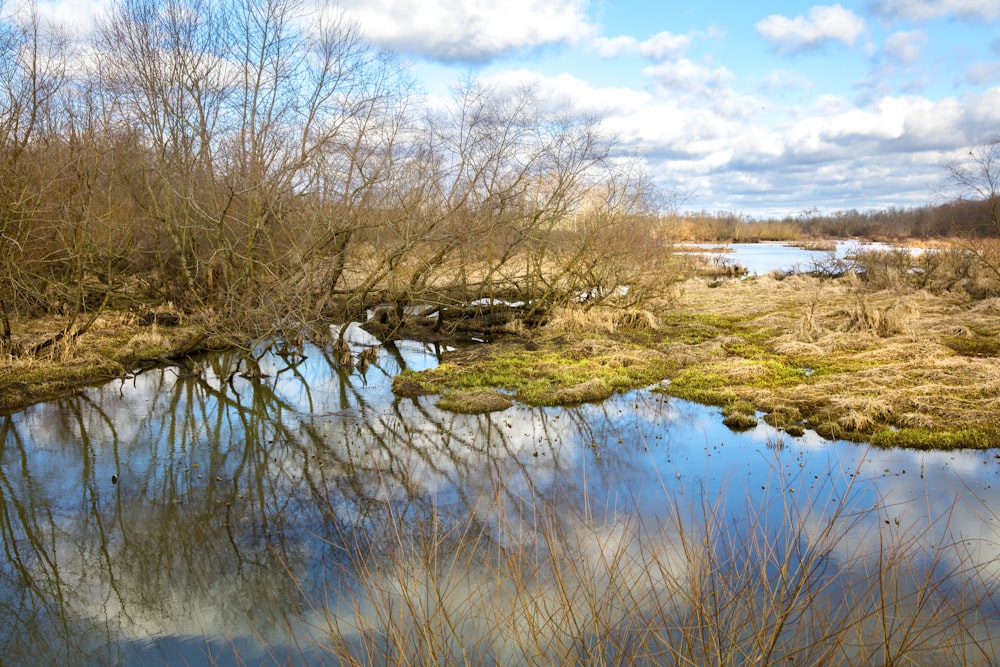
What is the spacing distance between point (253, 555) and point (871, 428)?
8.12 metres

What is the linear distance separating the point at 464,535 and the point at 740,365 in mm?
10298

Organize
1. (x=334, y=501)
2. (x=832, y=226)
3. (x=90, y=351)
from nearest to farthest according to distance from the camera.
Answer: (x=334, y=501)
(x=90, y=351)
(x=832, y=226)

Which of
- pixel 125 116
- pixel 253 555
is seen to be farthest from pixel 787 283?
pixel 253 555

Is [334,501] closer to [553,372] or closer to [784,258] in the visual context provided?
[553,372]

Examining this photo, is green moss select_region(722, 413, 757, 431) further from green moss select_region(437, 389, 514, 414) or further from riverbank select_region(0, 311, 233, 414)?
riverbank select_region(0, 311, 233, 414)

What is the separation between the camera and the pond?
3.91 meters

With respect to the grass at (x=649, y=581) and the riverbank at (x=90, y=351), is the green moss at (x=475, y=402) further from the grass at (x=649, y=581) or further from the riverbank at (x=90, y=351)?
the riverbank at (x=90, y=351)

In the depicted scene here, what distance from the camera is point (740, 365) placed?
1320 centimetres

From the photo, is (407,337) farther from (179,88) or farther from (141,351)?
(179,88)

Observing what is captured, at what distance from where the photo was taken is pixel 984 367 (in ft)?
38.1

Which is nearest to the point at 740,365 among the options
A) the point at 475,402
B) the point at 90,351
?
the point at 475,402

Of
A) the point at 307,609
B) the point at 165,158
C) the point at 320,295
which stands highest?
the point at 165,158

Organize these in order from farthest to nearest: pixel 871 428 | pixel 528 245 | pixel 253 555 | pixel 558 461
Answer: pixel 528 245, pixel 871 428, pixel 558 461, pixel 253 555

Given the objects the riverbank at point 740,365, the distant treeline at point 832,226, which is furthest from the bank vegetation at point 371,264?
the distant treeline at point 832,226
